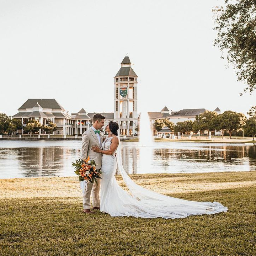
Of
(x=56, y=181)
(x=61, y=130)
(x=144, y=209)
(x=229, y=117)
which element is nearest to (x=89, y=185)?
(x=144, y=209)

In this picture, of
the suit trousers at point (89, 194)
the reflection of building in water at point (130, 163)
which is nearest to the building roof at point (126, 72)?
the reflection of building in water at point (130, 163)

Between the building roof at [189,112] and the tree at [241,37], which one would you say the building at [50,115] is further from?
the tree at [241,37]

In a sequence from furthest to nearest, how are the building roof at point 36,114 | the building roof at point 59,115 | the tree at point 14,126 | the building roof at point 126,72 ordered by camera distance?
the building roof at point 126,72 < the building roof at point 59,115 < the building roof at point 36,114 < the tree at point 14,126

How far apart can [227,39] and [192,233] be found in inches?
431

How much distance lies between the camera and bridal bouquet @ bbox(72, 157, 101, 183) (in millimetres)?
6781

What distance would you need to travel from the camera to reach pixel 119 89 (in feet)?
496

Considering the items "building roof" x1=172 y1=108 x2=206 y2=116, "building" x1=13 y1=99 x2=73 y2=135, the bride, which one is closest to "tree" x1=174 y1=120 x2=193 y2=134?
"building" x1=13 y1=99 x2=73 y2=135

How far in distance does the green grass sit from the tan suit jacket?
3.92 ft

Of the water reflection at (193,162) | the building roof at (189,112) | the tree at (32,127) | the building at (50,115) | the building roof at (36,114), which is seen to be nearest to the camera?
the water reflection at (193,162)

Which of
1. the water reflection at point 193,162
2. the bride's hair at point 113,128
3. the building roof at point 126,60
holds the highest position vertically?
the building roof at point 126,60

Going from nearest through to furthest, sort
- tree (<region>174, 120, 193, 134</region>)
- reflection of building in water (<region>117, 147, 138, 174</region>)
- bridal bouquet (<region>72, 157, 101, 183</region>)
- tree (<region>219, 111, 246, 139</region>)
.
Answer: bridal bouquet (<region>72, 157, 101, 183</region>) → reflection of building in water (<region>117, 147, 138, 174</region>) → tree (<region>219, 111, 246, 139</region>) → tree (<region>174, 120, 193, 134</region>)

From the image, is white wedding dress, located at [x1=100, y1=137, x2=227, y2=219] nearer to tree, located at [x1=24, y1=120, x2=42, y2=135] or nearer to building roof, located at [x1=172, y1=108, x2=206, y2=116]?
tree, located at [x1=24, y1=120, x2=42, y2=135]

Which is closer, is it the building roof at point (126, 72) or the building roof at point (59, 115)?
the building roof at point (59, 115)

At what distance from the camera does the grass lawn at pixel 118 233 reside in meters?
4.61
